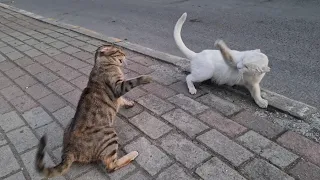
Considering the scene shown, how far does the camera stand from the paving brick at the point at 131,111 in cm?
326

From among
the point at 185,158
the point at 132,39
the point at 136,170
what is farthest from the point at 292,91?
the point at 132,39

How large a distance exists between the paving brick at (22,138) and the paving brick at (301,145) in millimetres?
2362

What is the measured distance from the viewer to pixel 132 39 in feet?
20.5

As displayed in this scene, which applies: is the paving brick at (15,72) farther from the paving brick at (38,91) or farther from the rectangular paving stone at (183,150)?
the rectangular paving stone at (183,150)

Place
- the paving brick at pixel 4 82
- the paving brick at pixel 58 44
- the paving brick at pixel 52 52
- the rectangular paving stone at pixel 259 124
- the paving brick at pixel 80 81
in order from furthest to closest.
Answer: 1. the paving brick at pixel 58 44
2. the paving brick at pixel 52 52
3. the paving brick at pixel 4 82
4. the paving brick at pixel 80 81
5. the rectangular paving stone at pixel 259 124

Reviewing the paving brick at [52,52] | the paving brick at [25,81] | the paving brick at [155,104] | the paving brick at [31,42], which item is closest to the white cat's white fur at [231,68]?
the paving brick at [155,104]

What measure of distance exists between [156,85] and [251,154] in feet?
5.51

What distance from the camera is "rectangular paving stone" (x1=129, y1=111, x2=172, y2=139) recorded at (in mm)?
2896

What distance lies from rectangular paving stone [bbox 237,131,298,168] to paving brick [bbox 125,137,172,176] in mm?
733

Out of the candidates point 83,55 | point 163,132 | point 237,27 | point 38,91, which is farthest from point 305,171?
point 237,27

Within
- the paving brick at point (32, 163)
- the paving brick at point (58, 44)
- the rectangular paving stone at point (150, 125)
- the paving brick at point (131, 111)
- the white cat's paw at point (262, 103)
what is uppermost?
the white cat's paw at point (262, 103)

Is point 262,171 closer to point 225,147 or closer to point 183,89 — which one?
point 225,147

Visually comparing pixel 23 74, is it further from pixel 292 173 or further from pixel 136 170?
pixel 292 173

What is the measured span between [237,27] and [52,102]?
14.0ft
